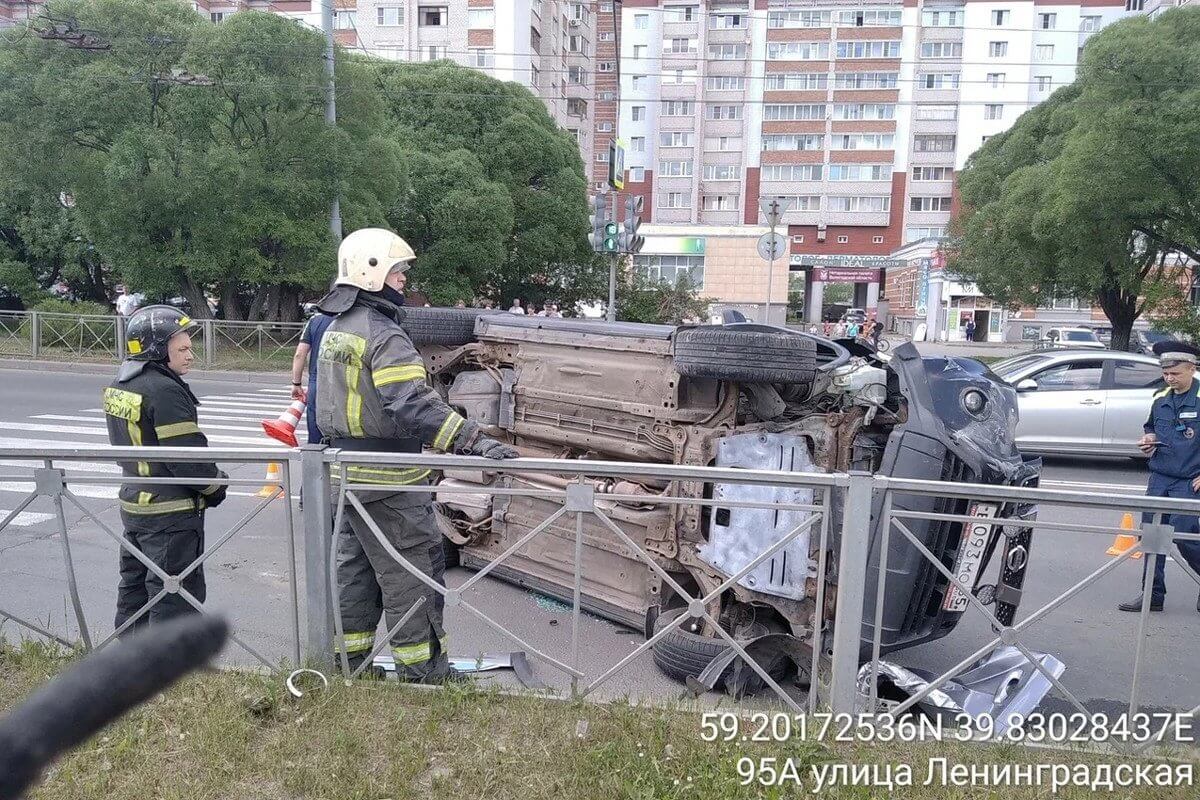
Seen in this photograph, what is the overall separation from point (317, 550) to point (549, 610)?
6.27 ft

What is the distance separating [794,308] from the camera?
221 feet

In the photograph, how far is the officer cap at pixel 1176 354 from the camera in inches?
217

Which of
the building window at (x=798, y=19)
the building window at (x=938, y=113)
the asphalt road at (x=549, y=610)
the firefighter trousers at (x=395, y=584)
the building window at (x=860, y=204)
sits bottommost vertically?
the asphalt road at (x=549, y=610)

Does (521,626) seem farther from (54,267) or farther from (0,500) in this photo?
(54,267)

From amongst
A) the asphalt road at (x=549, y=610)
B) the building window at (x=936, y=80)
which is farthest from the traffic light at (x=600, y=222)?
the building window at (x=936, y=80)

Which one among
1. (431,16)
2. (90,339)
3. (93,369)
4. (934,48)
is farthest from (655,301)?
(934,48)

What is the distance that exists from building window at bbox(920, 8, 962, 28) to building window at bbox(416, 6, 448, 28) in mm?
34053

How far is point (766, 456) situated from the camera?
4020mm

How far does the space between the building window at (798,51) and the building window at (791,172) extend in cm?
739

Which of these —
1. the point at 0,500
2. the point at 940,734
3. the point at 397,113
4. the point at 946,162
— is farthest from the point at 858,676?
the point at 946,162

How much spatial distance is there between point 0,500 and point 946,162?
212 ft

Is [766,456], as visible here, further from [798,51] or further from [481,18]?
[798,51]

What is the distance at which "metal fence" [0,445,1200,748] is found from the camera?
3203 mm

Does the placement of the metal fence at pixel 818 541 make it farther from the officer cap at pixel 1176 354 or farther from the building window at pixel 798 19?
the building window at pixel 798 19
